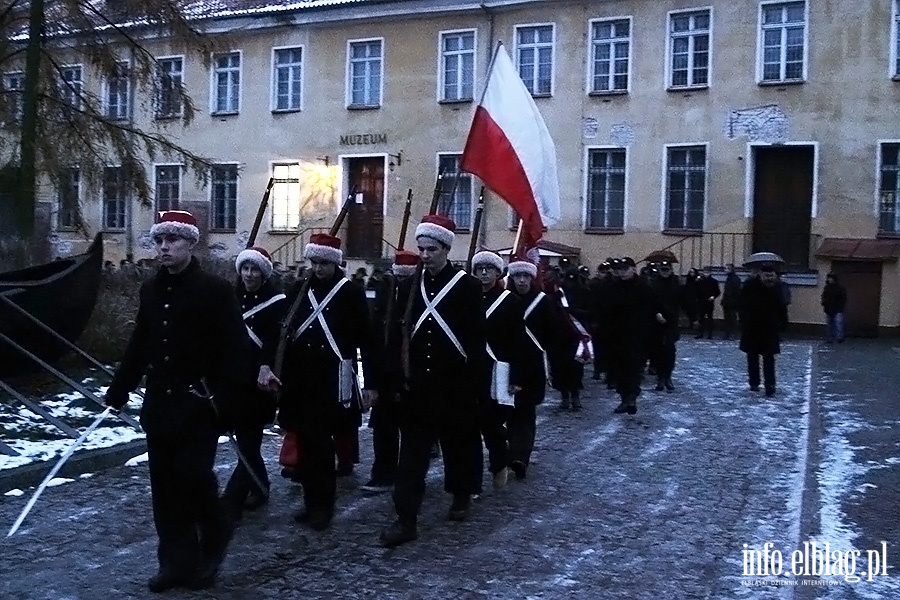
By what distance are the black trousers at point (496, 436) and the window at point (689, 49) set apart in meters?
21.0

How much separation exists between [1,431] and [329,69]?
78.6 feet

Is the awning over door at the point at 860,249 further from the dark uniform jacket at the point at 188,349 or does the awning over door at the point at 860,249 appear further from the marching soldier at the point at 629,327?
the dark uniform jacket at the point at 188,349

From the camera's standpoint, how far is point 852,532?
7062 millimetres

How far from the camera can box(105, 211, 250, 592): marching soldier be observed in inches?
218

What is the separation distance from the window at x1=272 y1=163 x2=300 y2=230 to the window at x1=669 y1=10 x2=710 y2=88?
11.4 m

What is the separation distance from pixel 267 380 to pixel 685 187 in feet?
73.9

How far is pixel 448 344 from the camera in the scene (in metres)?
6.90

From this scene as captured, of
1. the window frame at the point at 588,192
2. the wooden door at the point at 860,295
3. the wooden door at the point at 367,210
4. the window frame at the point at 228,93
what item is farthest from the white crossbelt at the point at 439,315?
the window frame at the point at 228,93

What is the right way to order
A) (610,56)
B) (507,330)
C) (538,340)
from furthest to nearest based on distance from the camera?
(610,56)
(538,340)
(507,330)

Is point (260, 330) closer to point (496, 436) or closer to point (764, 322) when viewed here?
point (496, 436)

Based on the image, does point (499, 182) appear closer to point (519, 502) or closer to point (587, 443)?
point (587, 443)

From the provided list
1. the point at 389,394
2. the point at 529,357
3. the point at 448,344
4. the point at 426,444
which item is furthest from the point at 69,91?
the point at 426,444

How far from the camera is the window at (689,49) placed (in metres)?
27.8

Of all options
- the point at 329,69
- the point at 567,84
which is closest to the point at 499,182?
the point at 567,84
